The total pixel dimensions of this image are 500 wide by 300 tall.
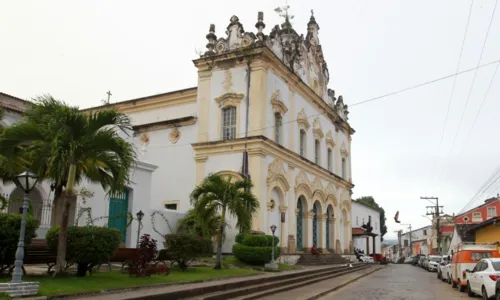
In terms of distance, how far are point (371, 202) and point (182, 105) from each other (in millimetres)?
59116

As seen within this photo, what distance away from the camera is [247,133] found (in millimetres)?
23906

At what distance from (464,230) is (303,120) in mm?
17135

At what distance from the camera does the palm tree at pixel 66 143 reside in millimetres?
10344

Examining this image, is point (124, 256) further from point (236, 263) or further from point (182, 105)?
point (182, 105)

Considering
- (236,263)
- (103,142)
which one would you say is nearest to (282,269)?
(236,263)

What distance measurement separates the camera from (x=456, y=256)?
17.6 m

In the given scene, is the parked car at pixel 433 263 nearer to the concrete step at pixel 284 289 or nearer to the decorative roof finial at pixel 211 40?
the concrete step at pixel 284 289

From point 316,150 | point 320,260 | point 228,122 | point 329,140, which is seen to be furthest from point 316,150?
point 228,122

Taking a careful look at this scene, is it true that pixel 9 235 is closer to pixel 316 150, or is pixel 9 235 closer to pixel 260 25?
pixel 260 25

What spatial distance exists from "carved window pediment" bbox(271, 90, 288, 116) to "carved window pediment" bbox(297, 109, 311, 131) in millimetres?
2646

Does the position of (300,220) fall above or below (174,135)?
below

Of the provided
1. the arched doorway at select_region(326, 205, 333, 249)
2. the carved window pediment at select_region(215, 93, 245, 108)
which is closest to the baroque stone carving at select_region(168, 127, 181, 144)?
the carved window pediment at select_region(215, 93, 245, 108)

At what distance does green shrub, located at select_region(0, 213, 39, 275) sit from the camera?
9656 millimetres

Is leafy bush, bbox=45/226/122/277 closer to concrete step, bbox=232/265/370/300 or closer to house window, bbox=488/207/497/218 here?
concrete step, bbox=232/265/370/300
